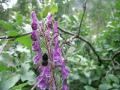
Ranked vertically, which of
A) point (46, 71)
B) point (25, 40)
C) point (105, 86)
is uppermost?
point (25, 40)

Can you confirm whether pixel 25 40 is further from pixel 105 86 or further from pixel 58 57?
pixel 105 86

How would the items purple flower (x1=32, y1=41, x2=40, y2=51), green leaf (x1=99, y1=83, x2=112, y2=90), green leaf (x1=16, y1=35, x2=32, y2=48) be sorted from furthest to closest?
green leaf (x1=99, y1=83, x2=112, y2=90) → green leaf (x1=16, y1=35, x2=32, y2=48) → purple flower (x1=32, y1=41, x2=40, y2=51)

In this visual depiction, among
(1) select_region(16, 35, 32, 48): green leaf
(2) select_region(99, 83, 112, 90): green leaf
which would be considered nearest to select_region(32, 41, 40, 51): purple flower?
(1) select_region(16, 35, 32, 48): green leaf

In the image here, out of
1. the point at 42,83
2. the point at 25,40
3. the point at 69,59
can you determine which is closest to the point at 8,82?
the point at 25,40

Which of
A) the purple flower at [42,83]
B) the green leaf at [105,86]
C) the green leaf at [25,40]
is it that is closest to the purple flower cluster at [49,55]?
the purple flower at [42,83]

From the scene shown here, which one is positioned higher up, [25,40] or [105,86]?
[25,40]

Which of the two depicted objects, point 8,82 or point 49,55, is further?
point 8,82

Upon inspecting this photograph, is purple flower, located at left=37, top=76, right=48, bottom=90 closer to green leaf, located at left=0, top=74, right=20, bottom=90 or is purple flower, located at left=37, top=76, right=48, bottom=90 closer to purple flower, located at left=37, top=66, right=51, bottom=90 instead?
purple flower, located at left=37, top=66, right=51, bottom=90

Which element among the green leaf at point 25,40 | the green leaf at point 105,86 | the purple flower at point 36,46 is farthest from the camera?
the green leaf at point 105,86

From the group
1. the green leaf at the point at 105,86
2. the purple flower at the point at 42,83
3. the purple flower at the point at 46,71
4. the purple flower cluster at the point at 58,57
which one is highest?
the purple flower cluster at the point at 58,57

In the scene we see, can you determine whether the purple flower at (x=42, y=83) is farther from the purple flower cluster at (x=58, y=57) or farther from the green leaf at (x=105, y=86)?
the green leaf at (x=105, y=86)

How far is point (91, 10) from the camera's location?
8.02 meters

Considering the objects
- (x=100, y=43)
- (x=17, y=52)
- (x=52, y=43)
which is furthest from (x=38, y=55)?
(x=100, y=43)

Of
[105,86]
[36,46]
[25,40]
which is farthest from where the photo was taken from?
[105,86]
